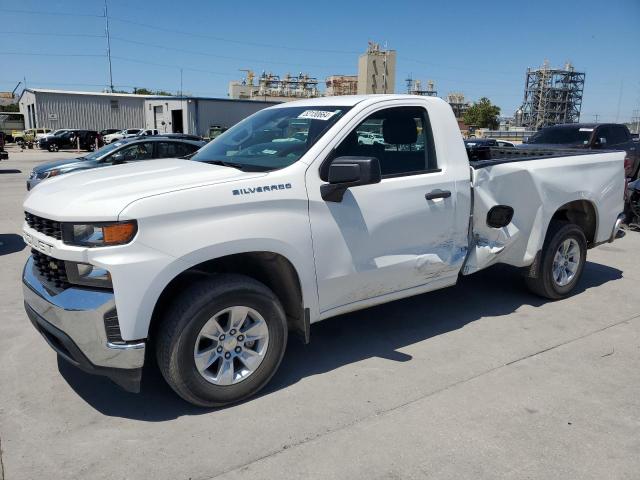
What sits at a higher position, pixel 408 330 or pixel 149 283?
pixel 149 283

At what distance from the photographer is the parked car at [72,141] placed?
122 feet

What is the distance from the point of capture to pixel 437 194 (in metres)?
4.07

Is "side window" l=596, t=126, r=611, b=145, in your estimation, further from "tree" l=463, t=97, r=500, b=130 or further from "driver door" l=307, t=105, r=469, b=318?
"tree" l=463, t=97, r=500, b=130

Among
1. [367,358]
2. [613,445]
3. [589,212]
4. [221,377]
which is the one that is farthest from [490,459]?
[589,212]

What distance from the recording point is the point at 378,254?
381cm

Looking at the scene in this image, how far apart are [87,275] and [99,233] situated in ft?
0.82

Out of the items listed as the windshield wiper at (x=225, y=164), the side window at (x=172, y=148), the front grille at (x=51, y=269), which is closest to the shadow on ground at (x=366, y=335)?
the front grille at (x=51, y=269)

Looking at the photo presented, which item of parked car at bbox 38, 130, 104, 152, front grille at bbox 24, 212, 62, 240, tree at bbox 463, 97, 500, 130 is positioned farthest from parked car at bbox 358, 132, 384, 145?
tree at bbox 463, 97, 500, 130

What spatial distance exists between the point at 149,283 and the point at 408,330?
8.46 feet

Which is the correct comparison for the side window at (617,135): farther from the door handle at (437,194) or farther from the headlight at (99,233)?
the headlight at (99,233)

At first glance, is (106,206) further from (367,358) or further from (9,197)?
(9,197)

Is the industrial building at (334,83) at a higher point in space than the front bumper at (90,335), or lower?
higher

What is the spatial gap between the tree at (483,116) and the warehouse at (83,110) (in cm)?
6835

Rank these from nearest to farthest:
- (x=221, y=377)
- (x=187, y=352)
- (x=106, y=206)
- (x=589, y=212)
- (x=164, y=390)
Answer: (x=106, y=206), (x=187, y=352), (x=221, y=377), (x=164, y=390), (x=589, y=212)
